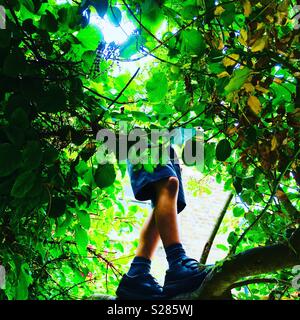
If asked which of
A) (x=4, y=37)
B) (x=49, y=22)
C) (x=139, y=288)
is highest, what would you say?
(x=49, y=22)

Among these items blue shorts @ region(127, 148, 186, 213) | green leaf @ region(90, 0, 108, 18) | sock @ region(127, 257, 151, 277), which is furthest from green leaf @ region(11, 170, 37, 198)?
sock @ region(127, 257, 151, 277)

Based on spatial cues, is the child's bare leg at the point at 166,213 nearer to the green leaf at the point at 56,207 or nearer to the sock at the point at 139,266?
the sock at the point at 139,266

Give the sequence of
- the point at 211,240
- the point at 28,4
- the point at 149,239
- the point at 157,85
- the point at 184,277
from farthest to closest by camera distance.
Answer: the point at 211,240, the point at 149,239, the point at 184,277, the point at 157,85, the point at 28,4

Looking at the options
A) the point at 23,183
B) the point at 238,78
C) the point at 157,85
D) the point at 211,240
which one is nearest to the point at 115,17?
the point at 157,85

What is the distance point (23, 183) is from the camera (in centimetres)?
64

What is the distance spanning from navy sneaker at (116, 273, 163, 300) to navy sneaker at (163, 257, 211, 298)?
55 mm

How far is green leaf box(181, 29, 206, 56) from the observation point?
2.48ft

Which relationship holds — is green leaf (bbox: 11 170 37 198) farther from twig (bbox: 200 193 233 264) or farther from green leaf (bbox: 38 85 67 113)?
twig (bbox: 200 193 233 264)

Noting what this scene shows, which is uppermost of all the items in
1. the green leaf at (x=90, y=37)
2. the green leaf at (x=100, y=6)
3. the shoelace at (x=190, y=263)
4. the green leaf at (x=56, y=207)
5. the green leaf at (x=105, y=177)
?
the green leaf at (x=90, y=37)

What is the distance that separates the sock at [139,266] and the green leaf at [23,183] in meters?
0.73

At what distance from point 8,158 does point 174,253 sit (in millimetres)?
764

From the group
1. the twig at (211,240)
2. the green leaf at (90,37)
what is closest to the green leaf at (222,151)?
the green leaf at (90,37)

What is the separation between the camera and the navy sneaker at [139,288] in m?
1.17

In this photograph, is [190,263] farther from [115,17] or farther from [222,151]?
[115,17]
